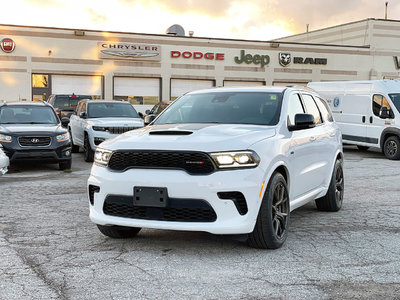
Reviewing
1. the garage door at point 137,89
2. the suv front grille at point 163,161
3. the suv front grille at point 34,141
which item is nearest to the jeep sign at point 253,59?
the garage door at point 137,89

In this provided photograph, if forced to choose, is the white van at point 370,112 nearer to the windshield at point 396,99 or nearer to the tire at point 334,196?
the windshield at point 396,99

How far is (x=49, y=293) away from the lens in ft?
13.3

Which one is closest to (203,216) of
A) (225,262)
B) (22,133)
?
(225,262)

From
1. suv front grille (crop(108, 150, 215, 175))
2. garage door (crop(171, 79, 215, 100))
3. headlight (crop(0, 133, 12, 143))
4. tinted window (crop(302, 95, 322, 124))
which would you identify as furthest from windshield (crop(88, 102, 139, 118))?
garage door (crop(171, 79, 215, 100))

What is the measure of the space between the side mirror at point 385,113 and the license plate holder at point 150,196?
12721mm

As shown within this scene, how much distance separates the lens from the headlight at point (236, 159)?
4.81 m

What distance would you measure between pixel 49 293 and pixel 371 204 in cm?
557

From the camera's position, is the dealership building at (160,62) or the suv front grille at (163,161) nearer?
the suv front grille at (163,161)

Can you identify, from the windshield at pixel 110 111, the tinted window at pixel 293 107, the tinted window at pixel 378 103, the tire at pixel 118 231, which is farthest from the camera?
the tinted window at pixel 378 103

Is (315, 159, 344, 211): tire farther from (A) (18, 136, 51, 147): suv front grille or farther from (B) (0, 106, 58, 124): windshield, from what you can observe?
(B) (0, 106, 58, 124): windshield

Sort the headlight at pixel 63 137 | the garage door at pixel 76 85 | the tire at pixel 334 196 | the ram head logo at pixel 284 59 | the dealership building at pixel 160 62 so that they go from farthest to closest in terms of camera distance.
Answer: the ram head logo at pixel 284 59, the garage door at pixel 76 85, the dealership building at pixel 160 62, the headlight at pixel 63 137, the tire at pixel 334 196

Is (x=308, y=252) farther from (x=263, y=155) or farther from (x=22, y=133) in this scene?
(x=22, y=133)

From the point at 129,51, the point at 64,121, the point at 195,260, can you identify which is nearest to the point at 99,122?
the point at 64,121

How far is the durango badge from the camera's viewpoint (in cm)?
3116
